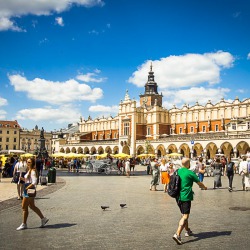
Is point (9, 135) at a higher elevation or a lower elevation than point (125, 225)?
higher

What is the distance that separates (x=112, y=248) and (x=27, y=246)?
162cm

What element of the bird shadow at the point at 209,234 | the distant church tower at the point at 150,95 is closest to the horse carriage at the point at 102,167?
the bird shadow at the point at 209,234

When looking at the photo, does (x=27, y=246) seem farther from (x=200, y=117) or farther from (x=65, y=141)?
(x=65, y=141)

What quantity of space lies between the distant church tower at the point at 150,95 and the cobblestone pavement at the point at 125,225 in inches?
3005

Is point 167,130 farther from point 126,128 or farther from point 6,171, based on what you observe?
point 6,171

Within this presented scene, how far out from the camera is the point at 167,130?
253ft

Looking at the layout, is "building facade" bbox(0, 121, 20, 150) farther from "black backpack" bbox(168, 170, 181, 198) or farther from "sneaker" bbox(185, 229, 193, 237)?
"black backpack" bbox(168, 170, 181, 198)

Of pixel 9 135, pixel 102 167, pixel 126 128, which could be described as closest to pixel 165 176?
pixel 102 167

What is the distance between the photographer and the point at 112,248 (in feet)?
21.2

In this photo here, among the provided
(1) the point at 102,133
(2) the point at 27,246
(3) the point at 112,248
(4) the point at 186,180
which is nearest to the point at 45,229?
(2) the point at 27,246

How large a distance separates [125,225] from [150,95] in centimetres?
8128

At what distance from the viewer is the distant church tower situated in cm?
8888

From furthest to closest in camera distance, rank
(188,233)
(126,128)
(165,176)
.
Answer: (126,128)
(165,176)
(188,233)

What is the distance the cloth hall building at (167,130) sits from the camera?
187ft
